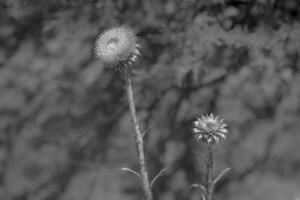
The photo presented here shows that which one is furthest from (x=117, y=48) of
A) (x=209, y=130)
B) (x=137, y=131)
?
(x=209, y=130)

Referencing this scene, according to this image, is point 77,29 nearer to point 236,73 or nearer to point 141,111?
point 141,111

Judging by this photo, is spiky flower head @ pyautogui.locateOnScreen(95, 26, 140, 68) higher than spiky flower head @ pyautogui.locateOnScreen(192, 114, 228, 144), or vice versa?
spiky flower head @ pyautogui.locateOnScreen(95, 26, 140, 68)

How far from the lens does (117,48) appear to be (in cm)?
192

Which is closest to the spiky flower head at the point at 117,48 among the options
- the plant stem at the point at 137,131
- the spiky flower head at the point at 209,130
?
the plant stem at the point at 137,131

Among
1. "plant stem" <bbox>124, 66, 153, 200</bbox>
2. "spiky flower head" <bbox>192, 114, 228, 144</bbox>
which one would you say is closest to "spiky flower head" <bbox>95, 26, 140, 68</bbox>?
"plant stem" <bbox>124, 66, 153, 200</bbox>

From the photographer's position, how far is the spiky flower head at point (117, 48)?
1912 mm

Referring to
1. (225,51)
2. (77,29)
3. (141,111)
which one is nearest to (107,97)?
(141,111)

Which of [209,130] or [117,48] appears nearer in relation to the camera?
[209,130]

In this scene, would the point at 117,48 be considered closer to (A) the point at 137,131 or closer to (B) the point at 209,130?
(A) the point at 137,131

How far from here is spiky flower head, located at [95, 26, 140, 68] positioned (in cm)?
191

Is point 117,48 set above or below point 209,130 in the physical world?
above

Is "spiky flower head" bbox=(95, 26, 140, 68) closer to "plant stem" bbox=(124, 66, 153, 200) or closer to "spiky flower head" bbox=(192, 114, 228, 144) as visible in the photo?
"plant stem" bbox=(124, 66, 153, 200)

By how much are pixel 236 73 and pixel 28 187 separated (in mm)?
1404

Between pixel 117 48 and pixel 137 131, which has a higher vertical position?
pixel 117 48
